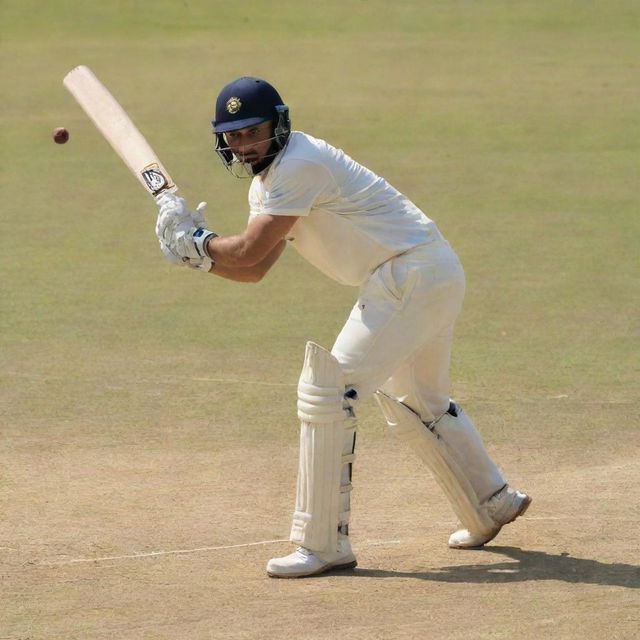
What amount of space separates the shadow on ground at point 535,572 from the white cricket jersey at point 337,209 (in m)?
1.01

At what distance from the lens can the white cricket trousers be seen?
4820 millimetres

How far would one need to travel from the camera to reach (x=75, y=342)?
8.27 meters

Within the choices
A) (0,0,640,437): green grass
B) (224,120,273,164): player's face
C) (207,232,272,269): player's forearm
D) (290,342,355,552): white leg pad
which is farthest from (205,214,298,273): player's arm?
(0,0,640,437): green grass

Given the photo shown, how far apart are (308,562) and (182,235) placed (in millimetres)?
1163

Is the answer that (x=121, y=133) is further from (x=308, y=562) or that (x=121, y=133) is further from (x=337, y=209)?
(x=308, y=562)

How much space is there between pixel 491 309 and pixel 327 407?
4.36 metres

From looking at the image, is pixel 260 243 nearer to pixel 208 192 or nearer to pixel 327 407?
pixel 327 407

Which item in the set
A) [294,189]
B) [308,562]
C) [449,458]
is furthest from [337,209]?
[308,562]

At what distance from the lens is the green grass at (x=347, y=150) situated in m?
7.96

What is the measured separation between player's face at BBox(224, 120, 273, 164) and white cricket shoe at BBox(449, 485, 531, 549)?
4.82 ft

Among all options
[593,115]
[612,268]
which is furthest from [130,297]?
[593,115]

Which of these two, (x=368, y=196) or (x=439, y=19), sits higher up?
(x=439, y=19)

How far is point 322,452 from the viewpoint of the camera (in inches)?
187

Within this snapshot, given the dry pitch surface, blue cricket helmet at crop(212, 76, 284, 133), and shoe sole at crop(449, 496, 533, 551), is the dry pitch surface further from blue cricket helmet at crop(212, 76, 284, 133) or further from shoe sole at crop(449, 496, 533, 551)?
blue cricket helmet at crop(212, 76, 284, 133)
